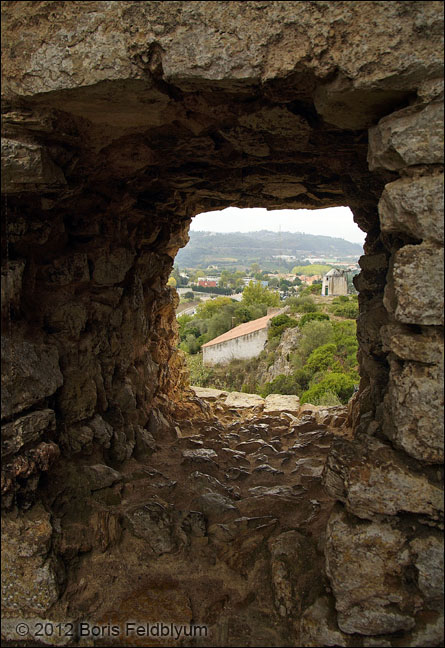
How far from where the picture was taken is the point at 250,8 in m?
2.35

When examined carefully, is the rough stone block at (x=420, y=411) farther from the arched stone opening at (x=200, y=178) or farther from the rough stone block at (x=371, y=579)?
the rough stone block at (x=371, y=579)

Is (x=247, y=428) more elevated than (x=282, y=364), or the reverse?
(x=247, y=428)

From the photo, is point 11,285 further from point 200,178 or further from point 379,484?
point 379,484

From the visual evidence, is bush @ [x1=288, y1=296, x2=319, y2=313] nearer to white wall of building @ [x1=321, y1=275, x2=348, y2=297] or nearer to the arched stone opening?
white wall of building @ [x1=321, y1=275, x2=348, y2=297]

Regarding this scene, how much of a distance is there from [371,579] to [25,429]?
2.19m

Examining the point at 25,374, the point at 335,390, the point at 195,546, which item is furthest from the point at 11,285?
the point at 335,390

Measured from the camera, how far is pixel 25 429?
3.01 meters

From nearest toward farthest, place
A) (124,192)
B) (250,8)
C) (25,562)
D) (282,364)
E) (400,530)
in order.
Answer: (250,8), (400,530), (25,562), (124,192), (282,364)

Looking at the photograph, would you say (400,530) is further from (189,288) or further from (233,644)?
(189,288)

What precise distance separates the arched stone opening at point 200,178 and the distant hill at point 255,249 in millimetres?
130612

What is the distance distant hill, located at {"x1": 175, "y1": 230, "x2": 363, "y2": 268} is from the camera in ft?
485

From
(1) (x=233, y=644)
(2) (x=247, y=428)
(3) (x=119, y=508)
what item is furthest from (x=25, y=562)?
(2) (x=247, y=428)

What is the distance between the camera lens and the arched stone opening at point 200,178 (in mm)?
2336

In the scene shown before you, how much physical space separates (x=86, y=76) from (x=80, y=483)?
8.60 ft
